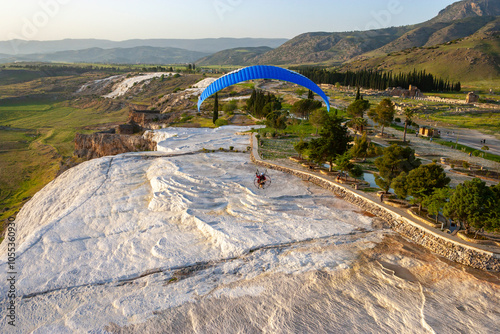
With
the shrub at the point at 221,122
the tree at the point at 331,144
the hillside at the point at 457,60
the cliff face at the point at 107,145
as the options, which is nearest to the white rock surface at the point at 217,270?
the tree at the point at 331,144

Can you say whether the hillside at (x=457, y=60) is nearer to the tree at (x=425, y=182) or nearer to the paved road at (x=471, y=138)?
the paved road at (x=471, y=138)

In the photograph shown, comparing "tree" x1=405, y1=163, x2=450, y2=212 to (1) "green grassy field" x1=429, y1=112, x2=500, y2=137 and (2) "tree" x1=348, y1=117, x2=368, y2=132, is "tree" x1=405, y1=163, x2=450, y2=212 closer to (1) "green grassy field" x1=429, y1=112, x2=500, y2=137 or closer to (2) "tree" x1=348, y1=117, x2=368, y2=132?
(2) "tree" x1=348, y1=117, x2=368, y2=132

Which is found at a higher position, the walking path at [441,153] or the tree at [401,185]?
the tree at [401,185]

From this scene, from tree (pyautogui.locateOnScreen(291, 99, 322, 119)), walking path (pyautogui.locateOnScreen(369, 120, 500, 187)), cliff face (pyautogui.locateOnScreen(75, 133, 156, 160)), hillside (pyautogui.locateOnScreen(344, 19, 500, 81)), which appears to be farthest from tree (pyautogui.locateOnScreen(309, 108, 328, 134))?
hillside (pyautogui.locateOnScreen(344, 19, 500, 81))

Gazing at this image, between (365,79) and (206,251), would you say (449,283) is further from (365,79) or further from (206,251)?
(365,79)

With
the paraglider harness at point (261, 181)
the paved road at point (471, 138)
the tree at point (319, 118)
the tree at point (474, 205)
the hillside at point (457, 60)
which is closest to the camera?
the tree at point (474, 205)

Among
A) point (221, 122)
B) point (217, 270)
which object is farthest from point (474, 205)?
point (221, 122)

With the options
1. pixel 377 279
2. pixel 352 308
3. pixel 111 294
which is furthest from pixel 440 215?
pixel 111 294
